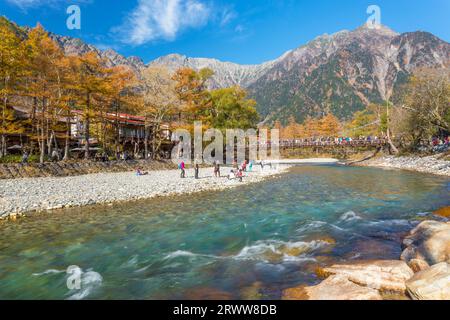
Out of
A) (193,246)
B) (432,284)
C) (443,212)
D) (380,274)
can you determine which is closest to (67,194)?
(193,246)

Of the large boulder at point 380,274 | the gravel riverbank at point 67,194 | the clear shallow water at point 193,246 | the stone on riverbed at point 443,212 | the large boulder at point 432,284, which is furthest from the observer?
the gravel riverbank at point 67,194

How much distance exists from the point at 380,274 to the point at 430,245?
2129mm

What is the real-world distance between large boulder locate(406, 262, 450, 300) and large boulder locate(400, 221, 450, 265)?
129cm

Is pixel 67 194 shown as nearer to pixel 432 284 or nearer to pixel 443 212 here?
pixel 432 284

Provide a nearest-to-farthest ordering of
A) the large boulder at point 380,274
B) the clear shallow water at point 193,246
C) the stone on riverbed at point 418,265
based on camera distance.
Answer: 1. the large boulder at point 380,274
2. the stone on riverbed at point 418,265
3. the clear shallow water at point 193,246

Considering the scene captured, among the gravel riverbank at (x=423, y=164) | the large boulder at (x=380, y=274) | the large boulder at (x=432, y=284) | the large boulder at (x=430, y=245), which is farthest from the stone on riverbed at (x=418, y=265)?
the gravel riverbank at (x=423, y=164)

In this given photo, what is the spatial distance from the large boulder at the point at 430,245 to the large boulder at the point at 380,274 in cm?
93

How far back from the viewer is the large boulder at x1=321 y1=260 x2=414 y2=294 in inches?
199

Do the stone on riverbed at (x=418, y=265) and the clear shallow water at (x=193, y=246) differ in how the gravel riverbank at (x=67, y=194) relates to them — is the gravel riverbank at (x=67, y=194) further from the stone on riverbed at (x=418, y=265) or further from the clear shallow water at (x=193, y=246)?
the stone on riverbed at (x=418, y=265)

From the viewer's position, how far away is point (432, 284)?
4.31m

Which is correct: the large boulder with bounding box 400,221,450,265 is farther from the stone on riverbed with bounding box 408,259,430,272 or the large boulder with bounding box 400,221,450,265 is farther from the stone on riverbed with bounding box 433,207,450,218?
the stone on riverbed with bounding box 433,207,450,218

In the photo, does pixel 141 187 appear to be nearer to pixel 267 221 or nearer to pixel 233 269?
pixel 267 221

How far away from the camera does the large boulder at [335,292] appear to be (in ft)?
15.3
